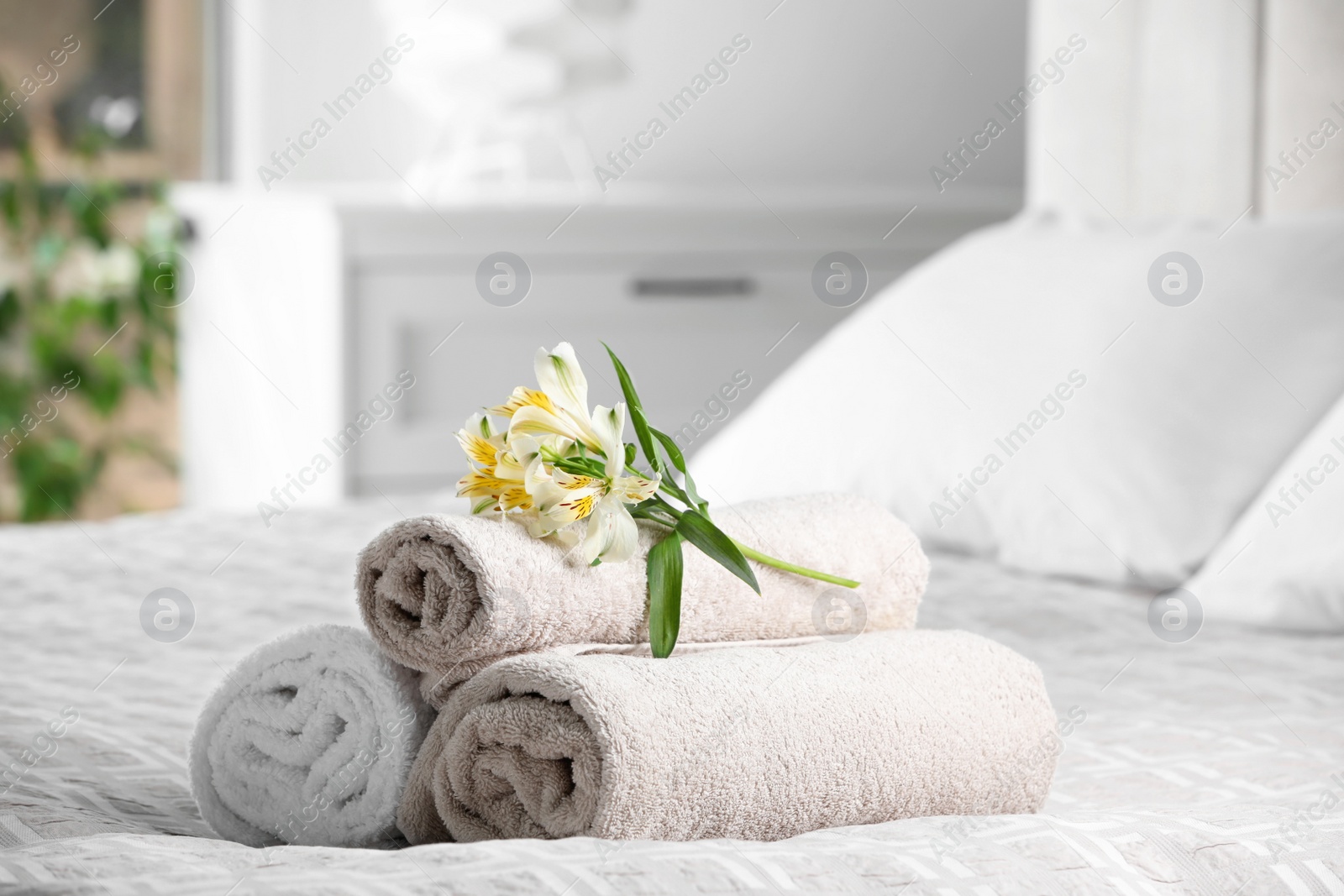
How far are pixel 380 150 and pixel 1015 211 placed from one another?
4.48ft

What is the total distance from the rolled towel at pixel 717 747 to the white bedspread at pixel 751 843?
0.02 m

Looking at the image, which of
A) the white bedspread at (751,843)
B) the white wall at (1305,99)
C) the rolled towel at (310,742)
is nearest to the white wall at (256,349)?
the white bedspread at (751,843)

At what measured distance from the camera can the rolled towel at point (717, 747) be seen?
482mm

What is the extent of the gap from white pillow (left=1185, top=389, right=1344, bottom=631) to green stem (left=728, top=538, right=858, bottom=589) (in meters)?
0.56

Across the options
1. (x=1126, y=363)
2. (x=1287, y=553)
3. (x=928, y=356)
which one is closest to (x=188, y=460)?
(x=928, y=356)

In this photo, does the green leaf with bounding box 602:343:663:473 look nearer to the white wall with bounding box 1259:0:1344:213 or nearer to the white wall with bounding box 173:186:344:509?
the white wall with bounding box 1259:0:1344:213

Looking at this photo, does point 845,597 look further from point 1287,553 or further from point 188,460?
point 188,460

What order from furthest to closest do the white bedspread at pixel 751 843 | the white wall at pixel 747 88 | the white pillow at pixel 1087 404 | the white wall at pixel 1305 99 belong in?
1. the white wall at pixel 747 88
2. the white wall at pixel 1305 99
3. the white pillow at pixel 1087 404
4. the white bedspread at pixel 751 843

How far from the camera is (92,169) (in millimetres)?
2758

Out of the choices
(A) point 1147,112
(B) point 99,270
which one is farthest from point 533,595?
(B) point 99,270

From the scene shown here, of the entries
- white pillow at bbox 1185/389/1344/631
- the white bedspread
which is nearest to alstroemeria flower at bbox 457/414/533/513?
the white bedspread

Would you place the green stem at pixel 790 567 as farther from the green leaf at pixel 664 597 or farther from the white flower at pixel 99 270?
the white flower at pixel 99 270

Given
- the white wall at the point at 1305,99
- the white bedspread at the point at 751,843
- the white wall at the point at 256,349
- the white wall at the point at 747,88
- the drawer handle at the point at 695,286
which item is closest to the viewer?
the white bedspread at the point at 751,843

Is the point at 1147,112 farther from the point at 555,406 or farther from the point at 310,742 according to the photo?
the point at 310,742
